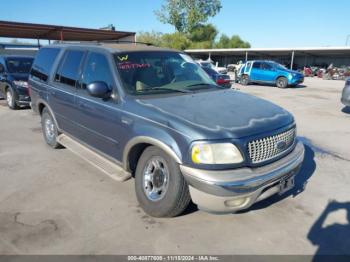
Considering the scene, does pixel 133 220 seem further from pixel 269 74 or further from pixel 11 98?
pixel 269 74

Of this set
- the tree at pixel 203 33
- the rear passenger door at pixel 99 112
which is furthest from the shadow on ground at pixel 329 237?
the tree at pixel 203 33

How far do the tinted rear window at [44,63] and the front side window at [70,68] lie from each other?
0.47 meters

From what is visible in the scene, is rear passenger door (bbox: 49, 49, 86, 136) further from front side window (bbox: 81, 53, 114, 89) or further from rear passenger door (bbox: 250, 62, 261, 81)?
rear passenger door (bbox: 250, 62, 261, 81)

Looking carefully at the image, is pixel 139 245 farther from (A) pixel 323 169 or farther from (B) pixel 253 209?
(A) pixel 323 169

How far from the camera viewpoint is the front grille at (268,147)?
3016 mm

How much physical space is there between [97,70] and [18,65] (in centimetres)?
793

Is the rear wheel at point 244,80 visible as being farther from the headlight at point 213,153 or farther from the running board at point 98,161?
the headlight at point 213,153

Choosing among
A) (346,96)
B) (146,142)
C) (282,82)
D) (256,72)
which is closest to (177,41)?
(256,72)

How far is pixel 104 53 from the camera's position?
4121 millimetres

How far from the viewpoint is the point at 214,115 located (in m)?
3.21

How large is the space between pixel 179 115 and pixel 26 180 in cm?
274

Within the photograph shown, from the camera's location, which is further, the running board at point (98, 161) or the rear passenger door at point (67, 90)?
the rear passenger door at point (67, 90)

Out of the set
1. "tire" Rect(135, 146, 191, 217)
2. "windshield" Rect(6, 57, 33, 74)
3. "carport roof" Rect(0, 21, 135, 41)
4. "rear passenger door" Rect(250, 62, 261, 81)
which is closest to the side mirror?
"tire" Rect(135, 146, 191, 217)

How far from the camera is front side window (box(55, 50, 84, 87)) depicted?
4.64 meters
